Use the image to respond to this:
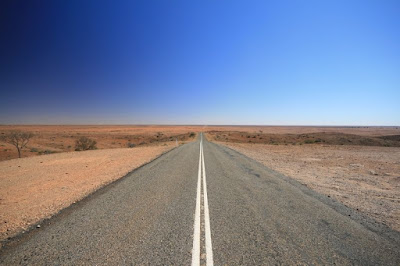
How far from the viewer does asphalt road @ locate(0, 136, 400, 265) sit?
10.8 ft

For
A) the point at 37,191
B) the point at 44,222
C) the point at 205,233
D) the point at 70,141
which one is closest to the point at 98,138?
the point at 70,141

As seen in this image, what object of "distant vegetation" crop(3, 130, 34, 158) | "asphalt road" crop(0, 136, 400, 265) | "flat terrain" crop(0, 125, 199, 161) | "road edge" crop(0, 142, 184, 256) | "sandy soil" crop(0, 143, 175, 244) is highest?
"distant vegetation" crop(3, 130, 34, 158)

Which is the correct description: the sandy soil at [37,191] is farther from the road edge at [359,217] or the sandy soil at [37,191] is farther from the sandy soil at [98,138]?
the sandy soil at [98,138]

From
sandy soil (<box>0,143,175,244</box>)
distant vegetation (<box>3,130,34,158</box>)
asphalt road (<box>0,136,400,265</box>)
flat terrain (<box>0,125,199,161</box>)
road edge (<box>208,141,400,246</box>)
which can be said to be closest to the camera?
asphalt road (<box>0,136,400,265</box>)

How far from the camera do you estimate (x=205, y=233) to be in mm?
4059

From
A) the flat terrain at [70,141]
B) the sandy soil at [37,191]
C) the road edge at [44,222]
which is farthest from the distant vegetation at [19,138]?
the road edge at [44,222]

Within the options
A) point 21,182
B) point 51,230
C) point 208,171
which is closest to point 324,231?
point 51,230

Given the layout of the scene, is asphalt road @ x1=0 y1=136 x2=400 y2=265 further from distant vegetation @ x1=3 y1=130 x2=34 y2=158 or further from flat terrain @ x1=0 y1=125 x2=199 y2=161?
distant vegetation @ x1=3 y1=130 x2=34 y2=158

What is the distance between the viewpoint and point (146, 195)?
653 centimetres

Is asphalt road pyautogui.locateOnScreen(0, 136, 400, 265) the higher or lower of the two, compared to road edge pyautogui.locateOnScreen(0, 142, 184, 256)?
higher

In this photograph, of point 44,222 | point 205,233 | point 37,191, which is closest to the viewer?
point 205,233

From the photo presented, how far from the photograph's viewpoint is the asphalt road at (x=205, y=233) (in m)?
3.29

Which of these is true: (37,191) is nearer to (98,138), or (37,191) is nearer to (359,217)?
(359,217)

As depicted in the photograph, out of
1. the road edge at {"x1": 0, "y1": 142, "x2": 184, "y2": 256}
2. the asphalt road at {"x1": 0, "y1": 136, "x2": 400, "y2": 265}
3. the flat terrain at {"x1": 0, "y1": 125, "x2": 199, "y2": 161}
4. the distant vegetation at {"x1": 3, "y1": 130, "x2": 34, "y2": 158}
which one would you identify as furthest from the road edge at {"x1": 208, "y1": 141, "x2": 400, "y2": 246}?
the distant vegetation at {"x1": 3, "y1": 130, "x2": 34, "y2": 158}
